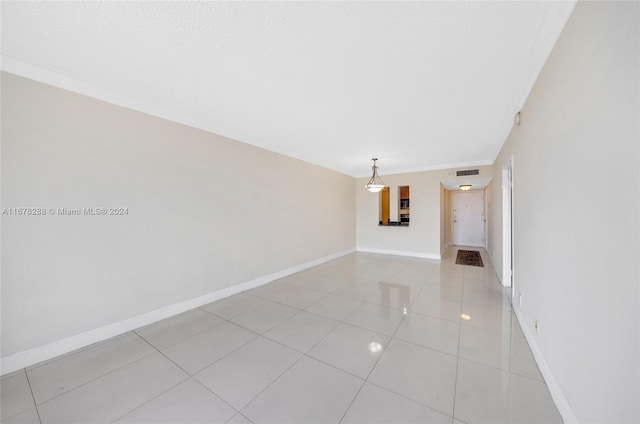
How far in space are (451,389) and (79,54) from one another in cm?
387

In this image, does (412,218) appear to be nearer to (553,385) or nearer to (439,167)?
(439,167)

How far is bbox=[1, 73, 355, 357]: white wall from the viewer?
184cm

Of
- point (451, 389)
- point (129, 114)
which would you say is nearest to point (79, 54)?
point (129, 114)

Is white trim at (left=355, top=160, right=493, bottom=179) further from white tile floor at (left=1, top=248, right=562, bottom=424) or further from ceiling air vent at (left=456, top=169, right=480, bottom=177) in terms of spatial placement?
white tile floor at (left=1, top=248, right=562, bottom=424)

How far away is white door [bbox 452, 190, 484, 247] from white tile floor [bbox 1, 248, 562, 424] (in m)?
5.48

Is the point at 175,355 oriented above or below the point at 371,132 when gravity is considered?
below

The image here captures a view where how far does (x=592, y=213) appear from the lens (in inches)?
42.8

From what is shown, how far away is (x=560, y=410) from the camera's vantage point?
1392 millimetres

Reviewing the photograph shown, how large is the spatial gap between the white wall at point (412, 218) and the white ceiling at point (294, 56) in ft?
9.81

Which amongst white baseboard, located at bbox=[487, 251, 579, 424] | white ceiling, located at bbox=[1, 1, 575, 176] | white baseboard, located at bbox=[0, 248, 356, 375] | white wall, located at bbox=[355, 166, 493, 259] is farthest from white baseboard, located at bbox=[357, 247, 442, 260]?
white baseboard, located at bbox=[0, 248, 356, 375]

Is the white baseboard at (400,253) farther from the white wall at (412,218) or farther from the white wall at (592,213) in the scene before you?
the white wall at (592,213)

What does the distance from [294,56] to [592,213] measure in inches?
82.4

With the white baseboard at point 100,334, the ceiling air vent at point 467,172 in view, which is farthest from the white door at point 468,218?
the white baseboard at point 100,334

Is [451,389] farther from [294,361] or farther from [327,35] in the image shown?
[327,35]
